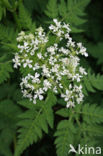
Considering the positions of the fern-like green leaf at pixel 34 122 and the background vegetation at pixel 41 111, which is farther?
the background vegetation at pixel 41 111

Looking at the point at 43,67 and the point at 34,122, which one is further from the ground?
the point at 43,67

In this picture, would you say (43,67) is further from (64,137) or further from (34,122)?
(64,137)

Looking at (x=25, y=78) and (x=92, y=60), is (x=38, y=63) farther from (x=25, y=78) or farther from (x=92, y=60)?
(x=92, y=60)

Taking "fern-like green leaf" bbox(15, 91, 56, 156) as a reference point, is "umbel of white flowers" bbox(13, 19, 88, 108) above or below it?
above

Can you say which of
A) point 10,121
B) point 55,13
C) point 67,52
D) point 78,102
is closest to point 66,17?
point 55,13

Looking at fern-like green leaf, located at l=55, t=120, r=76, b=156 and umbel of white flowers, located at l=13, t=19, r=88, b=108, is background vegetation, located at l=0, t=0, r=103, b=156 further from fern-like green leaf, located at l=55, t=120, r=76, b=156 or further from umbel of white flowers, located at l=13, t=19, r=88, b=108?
umbel of white flowers, located at l=13, t=19, r=88, b=108

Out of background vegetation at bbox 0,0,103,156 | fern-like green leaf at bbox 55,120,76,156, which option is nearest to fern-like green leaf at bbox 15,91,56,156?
background vegetation at bbox 0,0,103,156

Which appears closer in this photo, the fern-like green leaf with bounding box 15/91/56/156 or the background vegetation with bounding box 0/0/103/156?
the fern-like green leaf with bounding box 15/91/56/156

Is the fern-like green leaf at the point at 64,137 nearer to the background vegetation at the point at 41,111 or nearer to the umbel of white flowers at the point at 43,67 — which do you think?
the background vegetation at the point at 41,111

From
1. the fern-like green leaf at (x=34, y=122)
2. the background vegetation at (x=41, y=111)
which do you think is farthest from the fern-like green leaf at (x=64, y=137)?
the fern-like green leaf at (x=34, y=122)

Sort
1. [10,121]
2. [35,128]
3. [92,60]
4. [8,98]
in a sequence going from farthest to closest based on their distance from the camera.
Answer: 1. [92,60]
2. [8,98]
3. [10,121]
4. [35,128]

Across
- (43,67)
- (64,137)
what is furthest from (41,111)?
(43,67)
